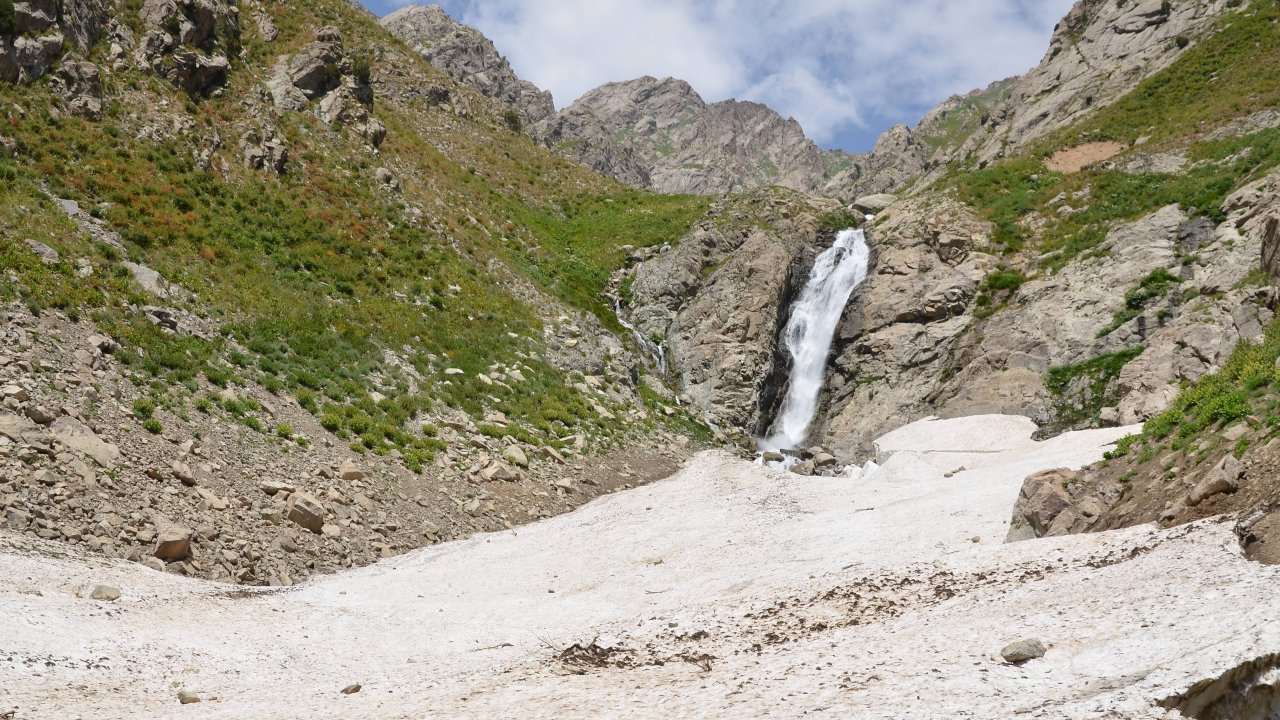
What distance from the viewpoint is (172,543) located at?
16.0 m

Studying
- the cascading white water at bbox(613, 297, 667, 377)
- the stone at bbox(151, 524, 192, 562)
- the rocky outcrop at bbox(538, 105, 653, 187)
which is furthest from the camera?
the rocky outcrop at bbox(538, 105, 653, 187)

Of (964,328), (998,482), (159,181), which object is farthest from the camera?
(964,328)

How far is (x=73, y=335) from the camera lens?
20219 mm

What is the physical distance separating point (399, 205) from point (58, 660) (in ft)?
111

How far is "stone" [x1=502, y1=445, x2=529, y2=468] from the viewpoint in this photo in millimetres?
26703

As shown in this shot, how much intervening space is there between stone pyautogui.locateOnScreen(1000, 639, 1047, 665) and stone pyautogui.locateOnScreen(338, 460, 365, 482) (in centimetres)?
1842

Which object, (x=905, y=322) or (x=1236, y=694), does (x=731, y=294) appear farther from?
(x=1236, y=694)

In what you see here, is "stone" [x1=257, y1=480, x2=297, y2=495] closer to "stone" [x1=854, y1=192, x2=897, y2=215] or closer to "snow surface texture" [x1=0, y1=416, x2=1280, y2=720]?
"snow surface texture" [x1=0, y1=416, x2=1280, y2=720]

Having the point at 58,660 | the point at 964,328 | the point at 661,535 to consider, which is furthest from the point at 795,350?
the point at 58,660

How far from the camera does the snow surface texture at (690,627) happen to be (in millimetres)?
7730

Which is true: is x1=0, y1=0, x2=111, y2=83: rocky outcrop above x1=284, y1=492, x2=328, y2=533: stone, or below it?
above

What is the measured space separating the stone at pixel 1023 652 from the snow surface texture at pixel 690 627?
114 millimetres

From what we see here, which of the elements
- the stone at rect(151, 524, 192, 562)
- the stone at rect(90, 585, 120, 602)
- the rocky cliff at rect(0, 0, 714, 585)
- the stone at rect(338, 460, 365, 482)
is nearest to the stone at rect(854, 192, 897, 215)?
the rocky cliff at rect(0, 0, 714, 585)

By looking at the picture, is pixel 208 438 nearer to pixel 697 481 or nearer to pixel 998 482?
pixel 697 481
